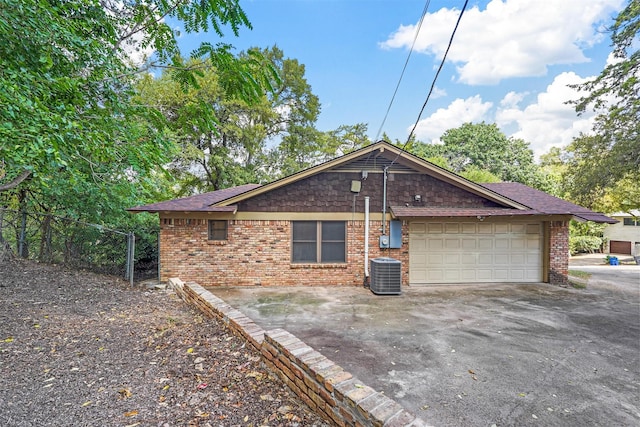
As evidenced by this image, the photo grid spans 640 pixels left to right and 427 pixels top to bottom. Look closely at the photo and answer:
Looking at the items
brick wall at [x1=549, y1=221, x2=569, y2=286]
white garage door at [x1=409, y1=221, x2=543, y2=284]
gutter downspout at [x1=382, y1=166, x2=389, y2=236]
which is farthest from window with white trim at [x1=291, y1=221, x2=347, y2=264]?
brick wall at [x1=549, y1=221, x2=569, y2=286]

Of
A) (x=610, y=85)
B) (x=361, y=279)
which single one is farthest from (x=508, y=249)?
(x=610, y=85)

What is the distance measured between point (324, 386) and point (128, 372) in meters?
2.24

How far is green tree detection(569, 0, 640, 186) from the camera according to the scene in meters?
9.63

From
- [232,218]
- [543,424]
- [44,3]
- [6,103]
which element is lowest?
[543,424]

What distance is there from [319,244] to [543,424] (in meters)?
6.71

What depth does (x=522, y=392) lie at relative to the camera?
3.52m

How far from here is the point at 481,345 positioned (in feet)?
15.9

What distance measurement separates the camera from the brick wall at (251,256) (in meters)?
8.70

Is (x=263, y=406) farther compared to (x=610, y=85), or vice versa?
(x=610, y=85)

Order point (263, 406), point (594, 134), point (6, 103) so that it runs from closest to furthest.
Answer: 1. point (263, 406)
2. point (6, 103)
3. point (594, 134)

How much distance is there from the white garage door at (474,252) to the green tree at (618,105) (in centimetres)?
399

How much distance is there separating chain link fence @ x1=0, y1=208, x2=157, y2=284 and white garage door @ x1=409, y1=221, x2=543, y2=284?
8978 millimetres

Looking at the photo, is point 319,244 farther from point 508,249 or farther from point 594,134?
point 594,134

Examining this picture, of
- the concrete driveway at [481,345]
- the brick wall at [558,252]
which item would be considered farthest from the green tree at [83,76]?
the brick wall at [558,252]
